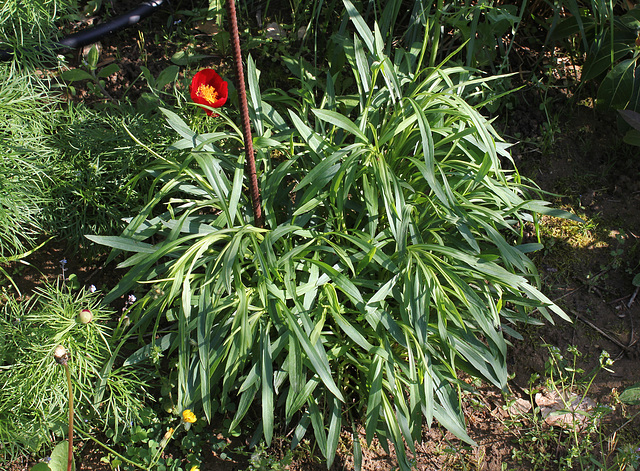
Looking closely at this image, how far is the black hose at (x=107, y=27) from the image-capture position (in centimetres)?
246

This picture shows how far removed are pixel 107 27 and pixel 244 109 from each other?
1.51 metres

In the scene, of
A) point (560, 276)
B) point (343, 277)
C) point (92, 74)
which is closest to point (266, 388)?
point (343, 277)

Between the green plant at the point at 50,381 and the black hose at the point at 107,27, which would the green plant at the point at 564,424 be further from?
the black hose at the point at 107,27

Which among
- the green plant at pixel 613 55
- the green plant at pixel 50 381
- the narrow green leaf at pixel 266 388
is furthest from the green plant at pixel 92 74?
the green plant at pixel 613 55

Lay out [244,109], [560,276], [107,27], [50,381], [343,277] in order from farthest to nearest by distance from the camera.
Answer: [107,27] → [560,276] → [50,381] → [343,277] → [244,109]

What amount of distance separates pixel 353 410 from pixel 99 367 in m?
0.88

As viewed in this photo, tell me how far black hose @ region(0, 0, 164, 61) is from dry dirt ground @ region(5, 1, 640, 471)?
0.33 ft

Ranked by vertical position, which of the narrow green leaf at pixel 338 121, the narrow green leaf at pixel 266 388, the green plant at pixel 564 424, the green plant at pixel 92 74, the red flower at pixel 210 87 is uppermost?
the narrow green leaf at pixel 338 121

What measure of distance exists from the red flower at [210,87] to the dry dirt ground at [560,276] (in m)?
0.75

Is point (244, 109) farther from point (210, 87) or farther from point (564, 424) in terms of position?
point (564, 424)

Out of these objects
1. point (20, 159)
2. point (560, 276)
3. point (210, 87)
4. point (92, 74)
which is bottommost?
point (560, 276)

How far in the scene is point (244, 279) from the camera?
1.77 m

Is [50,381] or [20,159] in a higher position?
[20,159]

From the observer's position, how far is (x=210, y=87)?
1.90 meters
